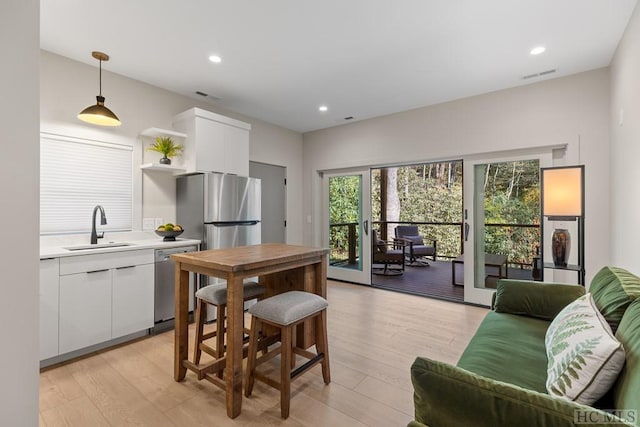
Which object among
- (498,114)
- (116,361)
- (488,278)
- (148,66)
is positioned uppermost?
(148,66)

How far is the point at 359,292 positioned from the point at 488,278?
179 cm

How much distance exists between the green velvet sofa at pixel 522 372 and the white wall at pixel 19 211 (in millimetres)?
1384

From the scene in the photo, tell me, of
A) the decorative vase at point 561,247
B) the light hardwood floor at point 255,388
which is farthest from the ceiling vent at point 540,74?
the light hardwood floor at point 255,388

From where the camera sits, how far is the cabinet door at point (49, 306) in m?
2.24

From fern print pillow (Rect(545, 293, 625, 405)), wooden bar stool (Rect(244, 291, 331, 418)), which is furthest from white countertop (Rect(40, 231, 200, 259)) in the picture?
fern print pillow (Rect(545, 293, 625, 405))

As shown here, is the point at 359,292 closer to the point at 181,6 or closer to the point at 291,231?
the point at 291,231

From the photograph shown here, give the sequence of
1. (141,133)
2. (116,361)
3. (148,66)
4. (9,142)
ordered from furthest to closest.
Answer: (141,133) → (148,66) → (116,361) → (9,142)

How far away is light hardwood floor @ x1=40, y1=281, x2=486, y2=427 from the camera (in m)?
1.74

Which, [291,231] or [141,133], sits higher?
[141,133]

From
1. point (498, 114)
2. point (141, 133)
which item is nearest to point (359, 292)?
point (498, 114)

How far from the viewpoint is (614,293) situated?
4.76 feet

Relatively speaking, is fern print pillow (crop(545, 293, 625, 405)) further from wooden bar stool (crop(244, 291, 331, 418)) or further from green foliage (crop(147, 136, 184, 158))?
green foliage (crop(147, 136, 184, 158))

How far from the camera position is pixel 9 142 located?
104 cm

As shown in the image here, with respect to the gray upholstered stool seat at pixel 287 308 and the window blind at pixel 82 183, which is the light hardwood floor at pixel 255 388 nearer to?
the gray upholstered stool seat at pixel 287 308
